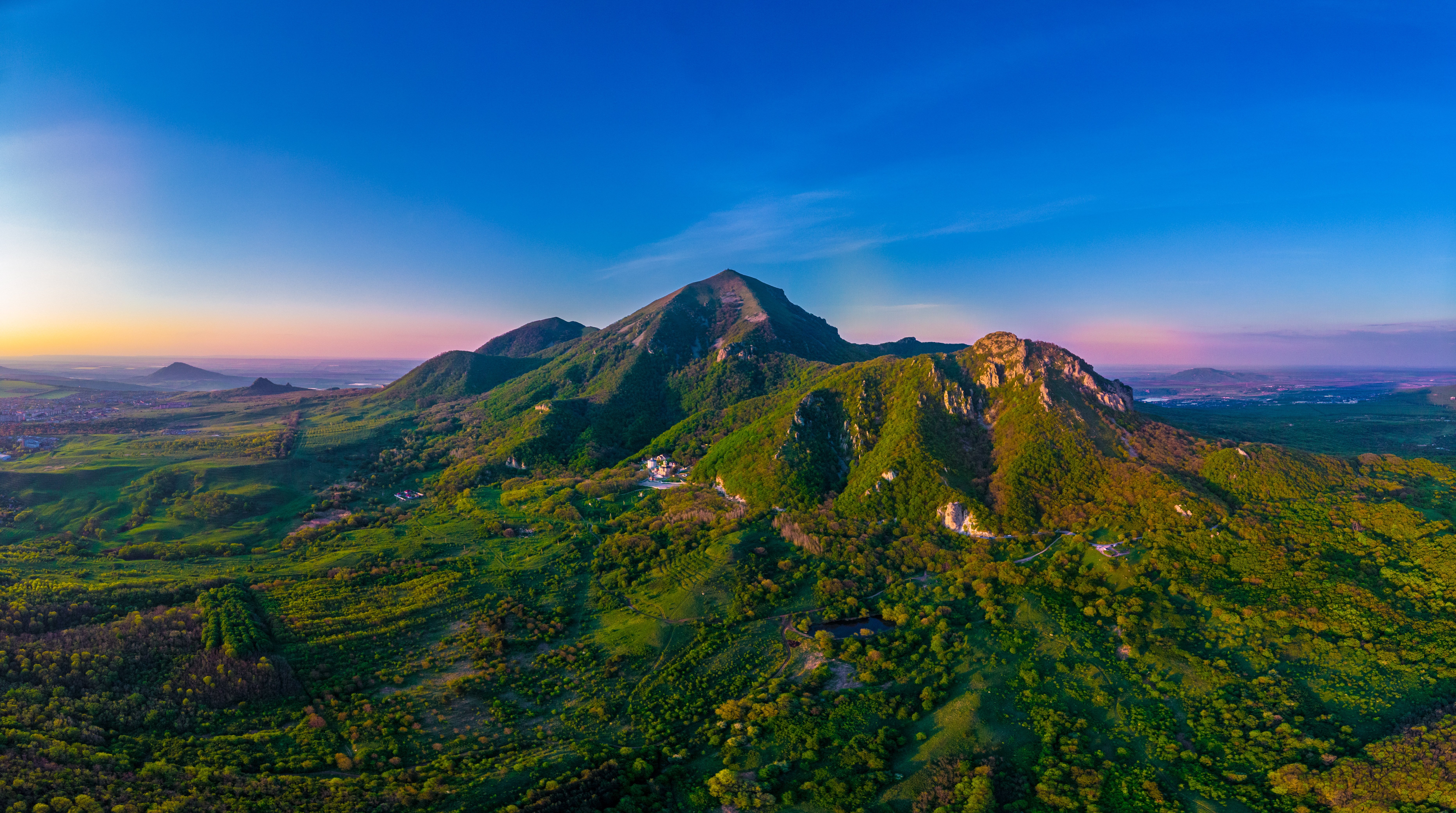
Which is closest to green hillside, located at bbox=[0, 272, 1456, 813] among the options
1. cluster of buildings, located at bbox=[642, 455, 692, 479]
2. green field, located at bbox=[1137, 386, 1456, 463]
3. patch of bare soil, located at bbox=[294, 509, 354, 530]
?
patch of bare soil, located at bbox=[294, 509, 354, 530]

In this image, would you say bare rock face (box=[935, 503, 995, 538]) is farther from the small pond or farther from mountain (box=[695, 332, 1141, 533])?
the small pond

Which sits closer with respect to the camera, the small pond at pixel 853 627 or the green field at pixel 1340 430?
the small pond at pixel 853 627

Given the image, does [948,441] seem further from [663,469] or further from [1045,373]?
[663,469]

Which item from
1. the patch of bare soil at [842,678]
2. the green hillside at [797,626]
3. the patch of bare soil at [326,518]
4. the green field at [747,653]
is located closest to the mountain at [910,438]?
the green hillside at [797,626]

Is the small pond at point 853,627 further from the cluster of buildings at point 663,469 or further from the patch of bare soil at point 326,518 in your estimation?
the patch of bare soil at point 326,518

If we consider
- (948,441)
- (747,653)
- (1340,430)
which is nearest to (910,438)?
(948,441)

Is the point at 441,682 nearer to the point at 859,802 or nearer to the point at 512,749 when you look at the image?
the point at 512,749
